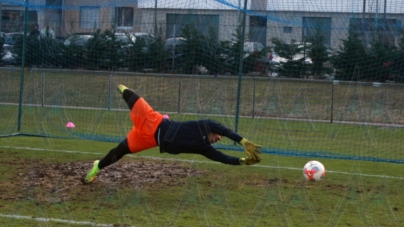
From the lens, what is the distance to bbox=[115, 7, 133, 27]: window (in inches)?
606

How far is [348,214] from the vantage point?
8.73 m

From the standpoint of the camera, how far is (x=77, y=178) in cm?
1047

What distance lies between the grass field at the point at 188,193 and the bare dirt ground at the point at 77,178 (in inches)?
0.6

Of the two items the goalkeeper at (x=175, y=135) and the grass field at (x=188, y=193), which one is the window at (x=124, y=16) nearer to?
the grass field at (x=188, y=193)

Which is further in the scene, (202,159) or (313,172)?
(202,159)

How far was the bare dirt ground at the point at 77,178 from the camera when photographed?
9422 mm

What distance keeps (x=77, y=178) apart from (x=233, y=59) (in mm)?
6766

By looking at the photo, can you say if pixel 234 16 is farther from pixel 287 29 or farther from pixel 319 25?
pixel 319 25

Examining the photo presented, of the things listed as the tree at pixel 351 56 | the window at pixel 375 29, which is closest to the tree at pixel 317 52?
the tree at pixel 351 56

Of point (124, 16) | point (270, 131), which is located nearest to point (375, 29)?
point (270, 131)

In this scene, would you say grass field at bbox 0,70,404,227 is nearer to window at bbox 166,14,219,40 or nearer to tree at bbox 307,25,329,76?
tree at bbox 307,25,329,76

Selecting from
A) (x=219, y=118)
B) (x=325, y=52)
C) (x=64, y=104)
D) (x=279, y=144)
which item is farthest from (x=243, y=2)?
(x=64, y=104)

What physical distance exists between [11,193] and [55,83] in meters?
12.7

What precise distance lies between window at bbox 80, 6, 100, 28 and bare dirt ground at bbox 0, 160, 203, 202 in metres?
5.14
